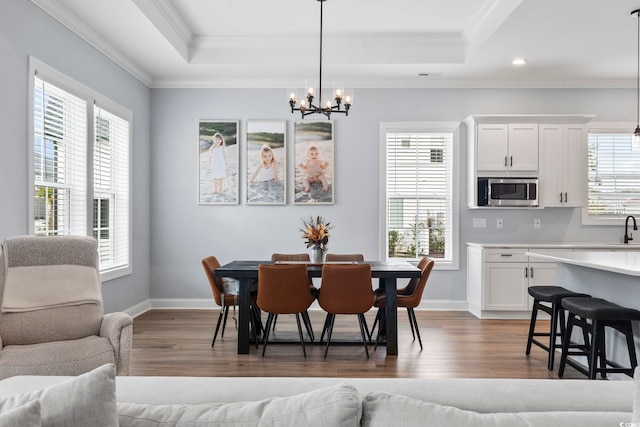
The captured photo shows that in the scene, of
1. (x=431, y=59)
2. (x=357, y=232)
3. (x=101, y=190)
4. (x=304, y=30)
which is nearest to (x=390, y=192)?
(x=357, y=232)

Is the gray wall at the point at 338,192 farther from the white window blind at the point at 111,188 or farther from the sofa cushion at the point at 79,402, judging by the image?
the sofa cushion at the point at 79,402

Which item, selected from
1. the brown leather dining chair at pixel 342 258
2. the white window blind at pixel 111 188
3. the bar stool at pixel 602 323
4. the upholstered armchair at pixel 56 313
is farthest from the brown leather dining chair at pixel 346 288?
the white window blind at pixel 111 188

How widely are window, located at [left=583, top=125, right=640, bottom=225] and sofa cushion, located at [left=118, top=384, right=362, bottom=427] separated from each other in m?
6.06

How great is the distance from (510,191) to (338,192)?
7.08 feet

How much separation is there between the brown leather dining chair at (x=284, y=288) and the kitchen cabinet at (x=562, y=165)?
11.6 ft

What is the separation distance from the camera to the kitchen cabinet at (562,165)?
583cm

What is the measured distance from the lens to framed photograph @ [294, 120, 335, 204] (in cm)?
612

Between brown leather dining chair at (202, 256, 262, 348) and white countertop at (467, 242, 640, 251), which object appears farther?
white countertop at (467, 242, 640, 251)

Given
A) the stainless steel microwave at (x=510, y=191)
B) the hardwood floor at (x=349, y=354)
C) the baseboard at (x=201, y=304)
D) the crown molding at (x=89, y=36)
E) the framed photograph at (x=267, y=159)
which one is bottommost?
the hardwood floor at (x=349, y=354)

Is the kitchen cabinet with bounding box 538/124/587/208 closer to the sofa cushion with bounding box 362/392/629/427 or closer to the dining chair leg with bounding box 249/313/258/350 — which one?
the dining chair leg with bounding box 249/313/258/350

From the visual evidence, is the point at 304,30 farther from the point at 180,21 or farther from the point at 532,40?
the point at 532,40

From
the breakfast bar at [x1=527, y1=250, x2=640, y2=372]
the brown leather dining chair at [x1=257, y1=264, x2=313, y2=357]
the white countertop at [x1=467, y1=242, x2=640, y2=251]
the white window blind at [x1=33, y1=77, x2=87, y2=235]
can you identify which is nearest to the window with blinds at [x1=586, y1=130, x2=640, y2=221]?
the white countertop at [x1=467, y1=242, x2=640, y2=251]

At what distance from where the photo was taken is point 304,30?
521 centimetres

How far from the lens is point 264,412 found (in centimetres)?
119
